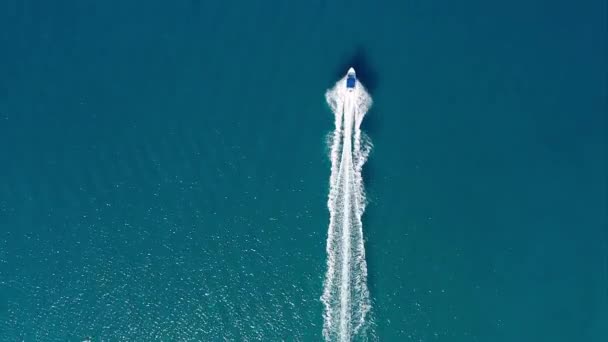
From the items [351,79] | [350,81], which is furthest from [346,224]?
[351,79]

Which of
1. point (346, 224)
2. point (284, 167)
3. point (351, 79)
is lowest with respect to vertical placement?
point (346, 224)

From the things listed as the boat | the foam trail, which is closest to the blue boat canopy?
the boat

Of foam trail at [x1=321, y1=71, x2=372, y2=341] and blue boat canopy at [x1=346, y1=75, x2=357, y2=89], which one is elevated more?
blue boat canopy at [x1=346, y1=75, x2=357, y2=89]

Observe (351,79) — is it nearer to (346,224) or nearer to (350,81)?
(350,81)

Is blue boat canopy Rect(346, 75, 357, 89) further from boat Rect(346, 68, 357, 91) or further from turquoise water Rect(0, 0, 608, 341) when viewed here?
turquoise water Rect(0, 0, 608, 341)

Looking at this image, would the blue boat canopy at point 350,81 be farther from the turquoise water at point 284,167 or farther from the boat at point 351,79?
the turquoise water at point 284,167

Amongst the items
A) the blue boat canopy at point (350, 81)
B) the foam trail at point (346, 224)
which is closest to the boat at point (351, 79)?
the blue boat canopy at point (350, 81)
